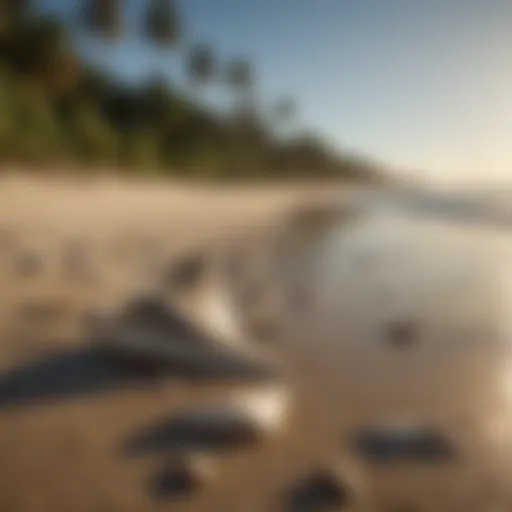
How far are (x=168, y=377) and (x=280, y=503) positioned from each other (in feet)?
1.25

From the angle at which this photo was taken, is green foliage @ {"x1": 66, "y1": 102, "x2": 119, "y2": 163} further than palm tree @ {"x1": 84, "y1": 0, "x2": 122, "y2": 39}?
Yes

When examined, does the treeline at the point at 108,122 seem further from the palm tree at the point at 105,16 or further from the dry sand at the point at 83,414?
the dry sand at the point at 83,414

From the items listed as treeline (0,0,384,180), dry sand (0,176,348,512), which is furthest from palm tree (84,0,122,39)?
dry sand (0,176,348,512)

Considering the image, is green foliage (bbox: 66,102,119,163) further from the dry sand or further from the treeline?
the dry sand

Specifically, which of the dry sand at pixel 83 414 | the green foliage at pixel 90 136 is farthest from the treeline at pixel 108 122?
the dry sand at pixel 83 414

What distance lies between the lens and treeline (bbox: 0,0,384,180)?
14.5ft

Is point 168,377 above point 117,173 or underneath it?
underneath

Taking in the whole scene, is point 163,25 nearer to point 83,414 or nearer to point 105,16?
point 105,16

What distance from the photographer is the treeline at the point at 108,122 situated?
174 inches

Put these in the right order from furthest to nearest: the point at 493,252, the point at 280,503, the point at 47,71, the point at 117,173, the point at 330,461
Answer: the point at 47,71
the point at 117,173
the point at 493,252
the point at 330,461
the point at 280,503

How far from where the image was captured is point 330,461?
1.04 meters

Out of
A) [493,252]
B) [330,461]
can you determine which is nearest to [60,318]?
[330,461]

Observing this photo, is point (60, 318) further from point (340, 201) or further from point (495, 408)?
point (340, 201)

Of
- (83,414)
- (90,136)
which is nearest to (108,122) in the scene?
(90,136)
